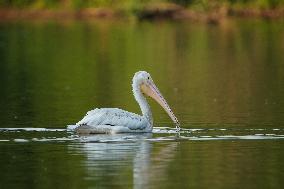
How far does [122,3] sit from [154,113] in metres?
65.8

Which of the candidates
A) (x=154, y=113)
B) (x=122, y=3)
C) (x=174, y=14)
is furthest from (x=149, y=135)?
(x=122, y=3)

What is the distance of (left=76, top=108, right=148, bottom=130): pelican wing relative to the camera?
19266 millimetres

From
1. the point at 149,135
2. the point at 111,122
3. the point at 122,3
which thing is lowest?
the point at 149,135

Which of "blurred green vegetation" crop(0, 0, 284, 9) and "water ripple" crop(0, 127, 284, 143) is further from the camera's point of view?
"blurred green vegetation" crop(0, 0, 284, 9)

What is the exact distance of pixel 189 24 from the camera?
75750mm

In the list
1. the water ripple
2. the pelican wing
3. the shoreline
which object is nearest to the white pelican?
the pelican wing

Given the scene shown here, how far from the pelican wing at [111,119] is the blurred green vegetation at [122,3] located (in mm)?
61495

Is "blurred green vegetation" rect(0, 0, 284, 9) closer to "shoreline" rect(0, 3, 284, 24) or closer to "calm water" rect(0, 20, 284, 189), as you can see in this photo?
"shoreline" rect(0, 3, 284, 24)

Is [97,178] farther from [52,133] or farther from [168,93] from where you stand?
[168,93]

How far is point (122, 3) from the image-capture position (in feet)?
292

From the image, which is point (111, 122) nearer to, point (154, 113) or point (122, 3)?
point (154, 113)

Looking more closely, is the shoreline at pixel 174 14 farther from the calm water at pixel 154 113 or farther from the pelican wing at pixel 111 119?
the pelican wing at pixel 111 119

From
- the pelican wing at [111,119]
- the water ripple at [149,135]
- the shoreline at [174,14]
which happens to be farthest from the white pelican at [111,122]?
the shoreline at [174,14]

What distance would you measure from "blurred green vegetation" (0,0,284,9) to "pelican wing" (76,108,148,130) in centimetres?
6150
